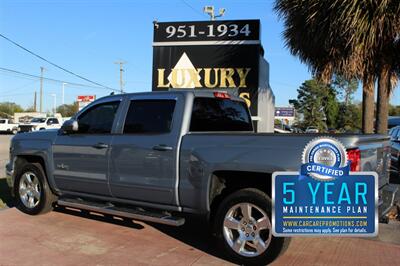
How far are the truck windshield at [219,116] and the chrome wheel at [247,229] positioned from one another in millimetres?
1235

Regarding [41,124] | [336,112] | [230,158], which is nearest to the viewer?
[230,158]

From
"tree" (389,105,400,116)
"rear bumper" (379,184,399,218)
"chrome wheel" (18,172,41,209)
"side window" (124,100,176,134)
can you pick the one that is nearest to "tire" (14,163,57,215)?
"chrome wheel" (18,172,41,209)

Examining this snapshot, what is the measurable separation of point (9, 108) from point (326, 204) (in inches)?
4563

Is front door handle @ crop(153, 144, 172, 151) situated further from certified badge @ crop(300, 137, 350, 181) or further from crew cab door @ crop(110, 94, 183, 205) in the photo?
certified badge @ crop(300, 137, 350, 181)

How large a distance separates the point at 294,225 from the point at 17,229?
3822mm

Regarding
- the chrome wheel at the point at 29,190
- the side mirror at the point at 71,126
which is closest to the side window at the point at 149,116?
the side mirror at the point at 71,126

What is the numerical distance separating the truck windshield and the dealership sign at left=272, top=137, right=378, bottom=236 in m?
1.50

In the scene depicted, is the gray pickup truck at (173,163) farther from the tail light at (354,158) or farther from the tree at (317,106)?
the tree at (317,106)

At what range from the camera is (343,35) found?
376 inches

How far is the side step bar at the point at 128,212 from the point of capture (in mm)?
5806

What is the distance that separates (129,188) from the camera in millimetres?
6289

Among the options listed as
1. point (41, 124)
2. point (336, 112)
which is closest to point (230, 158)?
point (41, 124)

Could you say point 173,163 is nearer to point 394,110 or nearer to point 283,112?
point 283,112

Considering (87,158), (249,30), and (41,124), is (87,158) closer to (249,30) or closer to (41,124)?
(249,30)
